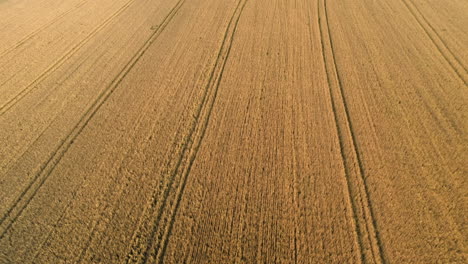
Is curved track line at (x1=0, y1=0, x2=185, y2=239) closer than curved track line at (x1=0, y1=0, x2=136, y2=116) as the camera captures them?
Yes

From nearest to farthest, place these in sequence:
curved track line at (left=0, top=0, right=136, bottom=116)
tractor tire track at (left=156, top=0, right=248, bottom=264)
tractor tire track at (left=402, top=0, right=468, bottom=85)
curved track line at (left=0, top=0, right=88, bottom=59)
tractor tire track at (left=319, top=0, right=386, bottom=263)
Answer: tractor tire track at (left=319, top=0, right=386, bottom=263) < tractor tire track at (left=156, top=0, right=248, bottom=264) < curved track line at (left=0, top=0, right=136, bottom=116) < tractor tire track at (left=402, top=0, right=468, bottom=85) < curved track line at (left=0, top=0, right=88, bottom=59)

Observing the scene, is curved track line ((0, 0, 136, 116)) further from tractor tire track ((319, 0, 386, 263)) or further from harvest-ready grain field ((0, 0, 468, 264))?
tractor tire track ((319, 0, 386, 263))

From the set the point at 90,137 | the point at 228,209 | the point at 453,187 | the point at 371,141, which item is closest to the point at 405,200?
the point at 453,187

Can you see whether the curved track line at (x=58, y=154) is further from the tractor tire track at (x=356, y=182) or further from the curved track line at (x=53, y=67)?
the tractor tire track at (x=356, y=182)

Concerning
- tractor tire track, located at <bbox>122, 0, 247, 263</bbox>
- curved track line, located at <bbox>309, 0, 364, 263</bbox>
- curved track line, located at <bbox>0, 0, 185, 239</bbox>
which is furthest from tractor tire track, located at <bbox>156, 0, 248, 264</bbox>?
curved track line, located at <bbox>309, 0, 364, 263</bbox>

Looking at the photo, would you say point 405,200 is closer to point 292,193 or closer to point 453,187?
point 453,187

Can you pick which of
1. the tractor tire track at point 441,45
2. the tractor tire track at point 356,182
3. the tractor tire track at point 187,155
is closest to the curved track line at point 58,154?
the tractor tire track at point 187,155

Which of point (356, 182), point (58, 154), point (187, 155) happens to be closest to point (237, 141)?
point (187, 155)
